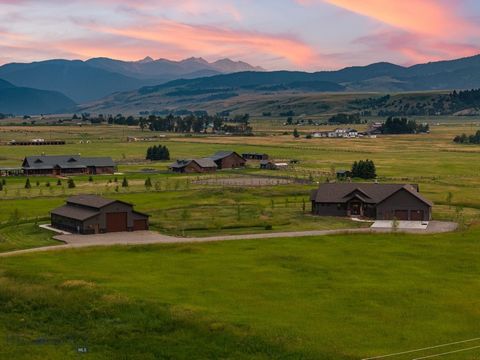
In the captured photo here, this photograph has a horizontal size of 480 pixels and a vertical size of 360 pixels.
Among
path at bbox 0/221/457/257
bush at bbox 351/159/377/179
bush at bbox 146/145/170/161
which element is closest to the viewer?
path at bbox 0/221/457/257

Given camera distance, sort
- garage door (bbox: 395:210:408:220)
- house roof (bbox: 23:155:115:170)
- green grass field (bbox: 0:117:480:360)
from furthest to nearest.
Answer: house roof (bbox: 23:155:115:170), garage door (bbox: 395:210:408:220), green grass field (bbox: 0:117:480:360)

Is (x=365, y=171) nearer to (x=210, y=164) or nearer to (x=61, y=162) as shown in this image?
(x=210, y=164)

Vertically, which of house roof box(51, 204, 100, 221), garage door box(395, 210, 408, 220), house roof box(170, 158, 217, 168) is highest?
house roof box(170, 158, 217, 168)

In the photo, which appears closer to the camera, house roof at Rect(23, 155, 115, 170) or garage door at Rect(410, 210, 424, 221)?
garage door at Rect(410, 210, 424, 221)

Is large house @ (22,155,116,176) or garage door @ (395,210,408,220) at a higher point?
large house @ (22,155,116,176)

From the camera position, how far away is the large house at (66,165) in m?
136

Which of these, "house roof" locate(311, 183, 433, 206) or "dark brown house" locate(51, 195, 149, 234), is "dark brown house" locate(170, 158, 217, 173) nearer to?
"house roof" locate(311, 183, 433, 206)

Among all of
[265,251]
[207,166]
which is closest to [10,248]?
[265,251]

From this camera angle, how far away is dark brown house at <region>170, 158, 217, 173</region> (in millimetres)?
141500

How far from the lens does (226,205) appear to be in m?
92.2

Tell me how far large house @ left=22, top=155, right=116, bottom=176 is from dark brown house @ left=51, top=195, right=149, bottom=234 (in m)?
62.9

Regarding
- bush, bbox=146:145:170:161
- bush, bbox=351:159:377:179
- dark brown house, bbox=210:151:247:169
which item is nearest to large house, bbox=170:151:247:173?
dark brown house, bbox=210:151:247:169

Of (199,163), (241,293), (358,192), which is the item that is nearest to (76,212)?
(358,192)

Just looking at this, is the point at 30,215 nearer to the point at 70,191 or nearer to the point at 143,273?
the point at 70,191
